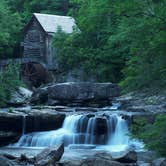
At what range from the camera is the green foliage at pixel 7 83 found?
28.5 metres

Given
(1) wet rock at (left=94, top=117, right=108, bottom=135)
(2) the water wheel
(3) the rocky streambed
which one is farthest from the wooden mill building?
(1) wet rock at (left=94, top=117, right=108, bottom=135)

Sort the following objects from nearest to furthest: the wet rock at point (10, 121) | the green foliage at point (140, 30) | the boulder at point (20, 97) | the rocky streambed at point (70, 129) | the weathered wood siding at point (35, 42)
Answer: the green foliage at point (140, 30) < the rocky streambed at point (70, 129) < the wet rock at point (10, 121) < the boulder at point (20, 97) < the weathered wood siding at point (35, 42)

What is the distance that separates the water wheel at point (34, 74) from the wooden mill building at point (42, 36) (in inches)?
30.4

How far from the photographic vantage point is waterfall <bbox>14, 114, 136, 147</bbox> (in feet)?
69.7

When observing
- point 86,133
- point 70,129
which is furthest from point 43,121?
point 86,133

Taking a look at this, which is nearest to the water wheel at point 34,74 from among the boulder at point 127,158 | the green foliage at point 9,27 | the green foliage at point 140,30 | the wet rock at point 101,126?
the green foliage at point 9,27

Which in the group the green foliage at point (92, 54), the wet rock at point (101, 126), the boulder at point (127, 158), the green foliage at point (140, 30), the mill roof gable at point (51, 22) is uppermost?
the mill roof gable at point (51, 22)

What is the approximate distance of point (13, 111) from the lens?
Answer: 2369 centimetres

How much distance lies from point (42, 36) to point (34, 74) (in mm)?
4807

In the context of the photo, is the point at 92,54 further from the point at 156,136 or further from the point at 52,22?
the point at 156,136

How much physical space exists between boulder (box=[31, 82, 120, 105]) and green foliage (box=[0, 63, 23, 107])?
108 inches

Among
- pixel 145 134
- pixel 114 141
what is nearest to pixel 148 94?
pixel 145 134

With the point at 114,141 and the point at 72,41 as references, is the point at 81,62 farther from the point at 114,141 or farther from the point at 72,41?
the point at 114,141

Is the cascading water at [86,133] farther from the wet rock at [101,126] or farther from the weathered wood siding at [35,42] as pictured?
the weathered wood siding at [35,42]
